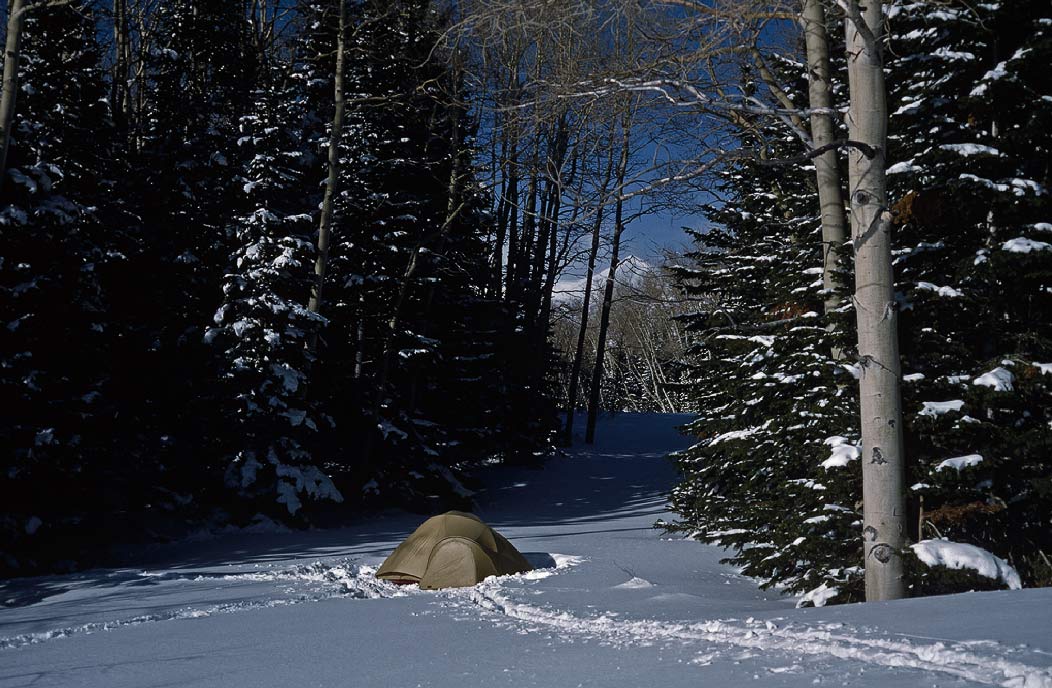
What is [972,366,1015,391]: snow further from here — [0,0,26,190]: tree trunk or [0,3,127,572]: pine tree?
[0,0,26,190]: tree trunk

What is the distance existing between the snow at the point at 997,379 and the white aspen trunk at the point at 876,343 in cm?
120

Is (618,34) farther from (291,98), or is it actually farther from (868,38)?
(291,98)

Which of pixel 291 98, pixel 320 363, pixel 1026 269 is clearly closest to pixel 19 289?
pixel 320 363

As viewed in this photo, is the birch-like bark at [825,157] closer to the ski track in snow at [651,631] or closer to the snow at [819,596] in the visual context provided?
the snow at [819,596]

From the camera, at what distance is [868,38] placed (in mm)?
6461

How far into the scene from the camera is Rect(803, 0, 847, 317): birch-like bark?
8.50 metres

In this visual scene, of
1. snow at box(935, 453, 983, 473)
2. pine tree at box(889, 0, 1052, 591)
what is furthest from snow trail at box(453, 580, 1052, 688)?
snow at box(935, 453, 983, 473)

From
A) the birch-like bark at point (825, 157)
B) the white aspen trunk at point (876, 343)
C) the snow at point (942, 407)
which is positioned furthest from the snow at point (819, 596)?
the birch-like bark at point (825, 157)

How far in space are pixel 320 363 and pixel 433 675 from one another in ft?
52.1

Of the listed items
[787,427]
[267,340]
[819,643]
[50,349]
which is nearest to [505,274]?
[267,340]

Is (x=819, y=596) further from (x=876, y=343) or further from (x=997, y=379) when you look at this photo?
(x=876, y=343)

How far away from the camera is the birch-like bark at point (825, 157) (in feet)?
27.9

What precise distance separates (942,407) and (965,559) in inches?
52.2

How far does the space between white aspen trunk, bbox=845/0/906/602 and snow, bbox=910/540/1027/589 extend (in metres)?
0.25
